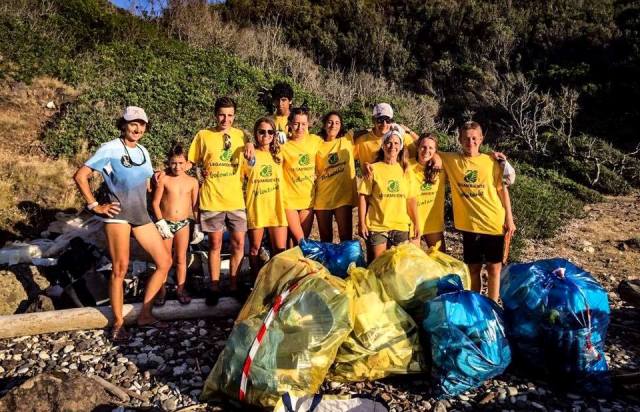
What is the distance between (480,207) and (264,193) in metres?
1.95

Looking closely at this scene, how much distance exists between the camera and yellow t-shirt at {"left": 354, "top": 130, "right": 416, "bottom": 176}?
4.70 meters

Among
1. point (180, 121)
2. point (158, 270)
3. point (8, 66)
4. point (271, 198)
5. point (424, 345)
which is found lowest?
point (424, 345)

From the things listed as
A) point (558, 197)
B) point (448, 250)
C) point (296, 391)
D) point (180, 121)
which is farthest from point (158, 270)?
point (558, 197)

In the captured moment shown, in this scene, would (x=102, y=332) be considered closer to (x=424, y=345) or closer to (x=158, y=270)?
(x=158, y=270)

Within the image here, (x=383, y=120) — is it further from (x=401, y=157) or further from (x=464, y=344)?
(x=464, y=344)

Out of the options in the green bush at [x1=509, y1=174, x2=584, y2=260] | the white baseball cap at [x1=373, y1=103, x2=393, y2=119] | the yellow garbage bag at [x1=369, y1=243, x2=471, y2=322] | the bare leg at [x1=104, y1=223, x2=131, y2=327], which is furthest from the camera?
the green bush at [x1=509, y1=174, x2=584, y2=260]

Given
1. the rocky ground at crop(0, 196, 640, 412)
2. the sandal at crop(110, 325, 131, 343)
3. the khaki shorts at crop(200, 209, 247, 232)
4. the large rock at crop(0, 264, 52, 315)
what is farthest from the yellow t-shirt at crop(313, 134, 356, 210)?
the large rock at crop(0, 264, 52, 315)

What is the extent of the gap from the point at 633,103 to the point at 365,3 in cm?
1037

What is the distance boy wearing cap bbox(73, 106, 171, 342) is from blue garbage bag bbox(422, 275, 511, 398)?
2.34 metres

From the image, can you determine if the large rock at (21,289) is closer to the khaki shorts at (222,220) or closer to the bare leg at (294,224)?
the khaki shorts at (222,220)

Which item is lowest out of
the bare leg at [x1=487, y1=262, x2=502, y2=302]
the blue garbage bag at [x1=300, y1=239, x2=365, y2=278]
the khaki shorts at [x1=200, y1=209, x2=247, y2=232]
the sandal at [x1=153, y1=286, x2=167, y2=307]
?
the sandal at [x1=153, y1=286, x2=167, y2=307]

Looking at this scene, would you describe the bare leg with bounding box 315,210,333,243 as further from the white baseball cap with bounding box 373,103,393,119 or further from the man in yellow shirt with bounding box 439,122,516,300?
the man in yellow shirt with bounding box 439,122,516,300

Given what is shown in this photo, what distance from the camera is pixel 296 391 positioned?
9.66 ft

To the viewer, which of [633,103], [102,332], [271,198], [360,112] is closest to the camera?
[102,332]
